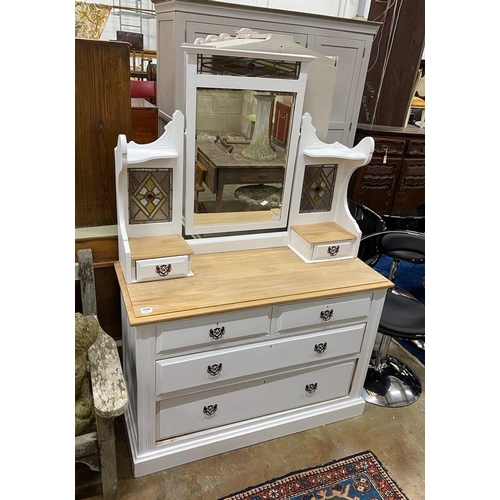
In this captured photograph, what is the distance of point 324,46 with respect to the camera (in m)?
2.64

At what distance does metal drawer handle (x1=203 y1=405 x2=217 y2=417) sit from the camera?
1.54 meters

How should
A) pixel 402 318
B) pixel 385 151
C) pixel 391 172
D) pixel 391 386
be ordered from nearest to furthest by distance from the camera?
1. pixel 402 318
2. pixel 391 386
3. pixel 385 151
4. pixel 391 172

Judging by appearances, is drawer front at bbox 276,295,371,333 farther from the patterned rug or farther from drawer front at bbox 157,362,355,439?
the patterned rug

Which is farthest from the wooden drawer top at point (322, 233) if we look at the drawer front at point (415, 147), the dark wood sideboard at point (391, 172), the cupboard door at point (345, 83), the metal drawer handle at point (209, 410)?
the drawer front at point (415, 147)

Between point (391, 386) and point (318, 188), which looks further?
point (391, 386)

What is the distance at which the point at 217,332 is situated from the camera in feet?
4.64

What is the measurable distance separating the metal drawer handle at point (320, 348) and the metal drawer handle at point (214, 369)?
15.9 inches

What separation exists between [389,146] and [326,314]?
230 centimetres

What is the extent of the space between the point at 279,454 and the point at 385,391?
0.68 meters

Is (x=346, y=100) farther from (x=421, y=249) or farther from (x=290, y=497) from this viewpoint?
(x=290, y=497)

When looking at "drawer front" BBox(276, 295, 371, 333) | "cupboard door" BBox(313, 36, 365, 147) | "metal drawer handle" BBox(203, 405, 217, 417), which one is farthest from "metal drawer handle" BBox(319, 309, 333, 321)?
"cupboard door" BBox(313, 36, 365, 147)

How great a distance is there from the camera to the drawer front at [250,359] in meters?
1.40

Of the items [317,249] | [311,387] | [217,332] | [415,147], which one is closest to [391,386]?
[311,387]

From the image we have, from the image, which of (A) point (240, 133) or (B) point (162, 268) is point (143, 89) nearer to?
(A) point (240, 133)
